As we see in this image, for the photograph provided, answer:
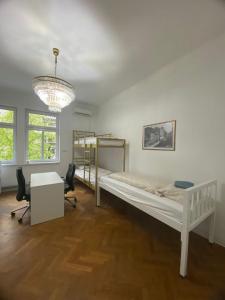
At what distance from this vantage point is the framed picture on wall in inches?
108

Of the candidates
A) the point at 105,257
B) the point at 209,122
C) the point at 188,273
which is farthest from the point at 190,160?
the point at 105,257

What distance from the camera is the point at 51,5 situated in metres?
1.59

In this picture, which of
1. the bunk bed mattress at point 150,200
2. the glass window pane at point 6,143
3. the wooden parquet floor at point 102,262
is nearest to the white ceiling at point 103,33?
the glass window pane at point 6,143

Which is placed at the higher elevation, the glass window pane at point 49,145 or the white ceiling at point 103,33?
the white ceiling at point 103,33

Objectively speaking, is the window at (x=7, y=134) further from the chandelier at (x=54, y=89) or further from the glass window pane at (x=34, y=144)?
the chandelier at (x=54, y=89)

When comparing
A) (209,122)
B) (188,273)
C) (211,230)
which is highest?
(209,122)

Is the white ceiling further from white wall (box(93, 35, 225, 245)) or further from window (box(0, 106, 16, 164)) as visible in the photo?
window (box(0, 106, 16, 164))

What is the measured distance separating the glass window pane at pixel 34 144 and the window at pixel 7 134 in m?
0.42

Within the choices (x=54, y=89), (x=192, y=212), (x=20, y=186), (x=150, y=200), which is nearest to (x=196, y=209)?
(x=192, y=212)

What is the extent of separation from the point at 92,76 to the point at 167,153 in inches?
93.3

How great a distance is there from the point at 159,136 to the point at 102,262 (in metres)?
2.33

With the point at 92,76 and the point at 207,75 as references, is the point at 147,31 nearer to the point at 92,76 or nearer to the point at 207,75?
the point at 207,75

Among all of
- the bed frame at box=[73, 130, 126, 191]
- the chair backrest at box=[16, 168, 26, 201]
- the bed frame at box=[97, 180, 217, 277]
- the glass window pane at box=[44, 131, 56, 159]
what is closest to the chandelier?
the bed frame at box=[73, 130, 126, 191]

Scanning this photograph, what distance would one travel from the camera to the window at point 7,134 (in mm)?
4152
